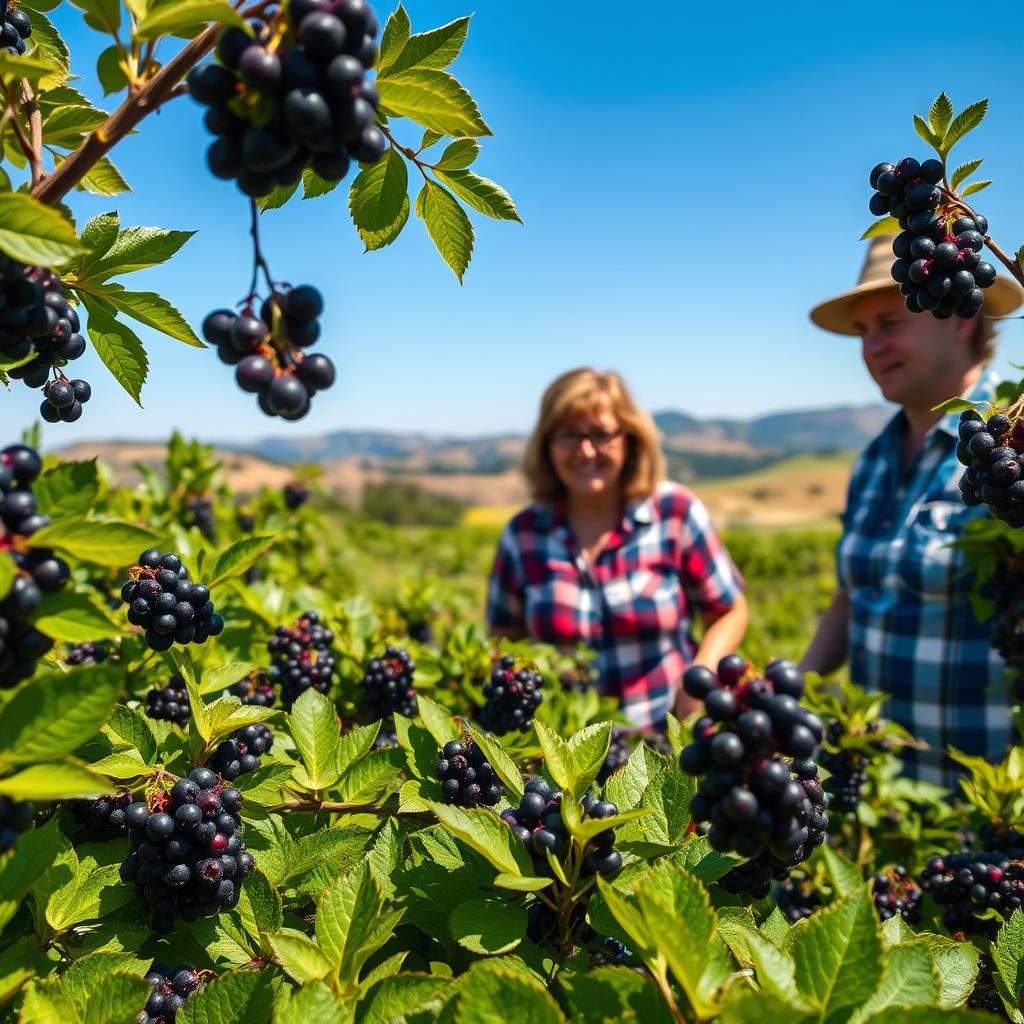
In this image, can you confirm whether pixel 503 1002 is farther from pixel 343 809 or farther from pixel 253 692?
pixel 253 692

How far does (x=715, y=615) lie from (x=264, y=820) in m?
3.82

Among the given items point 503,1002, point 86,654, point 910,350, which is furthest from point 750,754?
point 910,350

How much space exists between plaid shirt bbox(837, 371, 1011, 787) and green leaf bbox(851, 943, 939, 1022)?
2938 millimetres

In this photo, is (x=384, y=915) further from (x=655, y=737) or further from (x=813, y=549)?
(x=813, y=549)

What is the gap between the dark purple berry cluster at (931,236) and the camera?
1612 mm

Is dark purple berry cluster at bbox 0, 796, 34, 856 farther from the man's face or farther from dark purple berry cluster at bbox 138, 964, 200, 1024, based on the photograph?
the man's face

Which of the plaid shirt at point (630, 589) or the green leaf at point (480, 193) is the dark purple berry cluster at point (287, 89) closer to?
the green leaf at point (480, 193)

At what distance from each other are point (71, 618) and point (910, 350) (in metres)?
3.93

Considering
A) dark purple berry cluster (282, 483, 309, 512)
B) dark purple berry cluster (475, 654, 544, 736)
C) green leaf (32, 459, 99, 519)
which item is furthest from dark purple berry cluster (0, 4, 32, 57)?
dark purple berry cluster (282, 483, 309, 512)

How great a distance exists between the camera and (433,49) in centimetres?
121

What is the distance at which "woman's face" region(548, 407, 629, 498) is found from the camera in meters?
4.89

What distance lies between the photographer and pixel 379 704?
8.23 feet

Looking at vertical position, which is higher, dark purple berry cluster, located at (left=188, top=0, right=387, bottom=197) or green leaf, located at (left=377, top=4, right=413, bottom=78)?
green leaf, located at (left=377, top=4, right=413, bottom=78)

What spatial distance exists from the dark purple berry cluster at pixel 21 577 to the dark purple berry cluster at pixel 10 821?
5.3 inches
